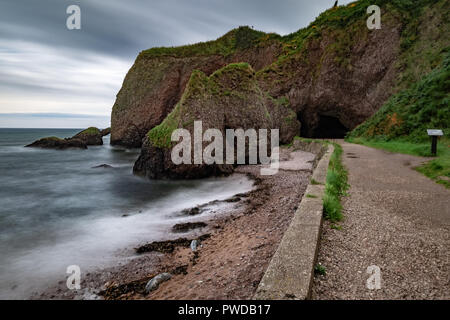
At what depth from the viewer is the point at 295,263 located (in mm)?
2621

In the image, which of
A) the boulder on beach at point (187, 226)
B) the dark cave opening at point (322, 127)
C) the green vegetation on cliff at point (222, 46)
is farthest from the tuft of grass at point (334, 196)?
the green vegetation on cliff at point (222, 46)

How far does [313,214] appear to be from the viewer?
3.95 metres

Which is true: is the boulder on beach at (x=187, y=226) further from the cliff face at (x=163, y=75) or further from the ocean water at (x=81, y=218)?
the cliff face at (x=163, y=75)

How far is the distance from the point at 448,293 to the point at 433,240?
4.00ft

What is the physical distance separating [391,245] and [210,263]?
284 centimetres

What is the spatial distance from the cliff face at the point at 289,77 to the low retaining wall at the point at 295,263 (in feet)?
34.2

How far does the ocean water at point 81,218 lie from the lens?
18.8ft

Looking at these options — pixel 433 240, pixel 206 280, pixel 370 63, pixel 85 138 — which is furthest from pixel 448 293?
pixel 85 138

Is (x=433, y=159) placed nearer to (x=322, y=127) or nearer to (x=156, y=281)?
(x=156, y=281)

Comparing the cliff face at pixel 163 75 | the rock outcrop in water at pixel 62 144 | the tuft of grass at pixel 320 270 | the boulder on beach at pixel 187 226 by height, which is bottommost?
the boulder on beach at pixel 187 226

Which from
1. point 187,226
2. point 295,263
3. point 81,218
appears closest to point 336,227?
point 295,263

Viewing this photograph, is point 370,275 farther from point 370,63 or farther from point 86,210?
point 370,63

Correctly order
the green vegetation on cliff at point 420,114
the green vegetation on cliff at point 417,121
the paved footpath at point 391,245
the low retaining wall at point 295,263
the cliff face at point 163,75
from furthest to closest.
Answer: the cliff face at point 163,75, the green vegetation on cliff at point 420,114, the green vegetation on cliff at point 417,121, the paved footpath at point 391,245, the low retaining wall at point 295,263

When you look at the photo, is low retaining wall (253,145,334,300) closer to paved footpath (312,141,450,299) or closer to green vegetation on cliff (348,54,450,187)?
paved footpath (312,141,450,299)
